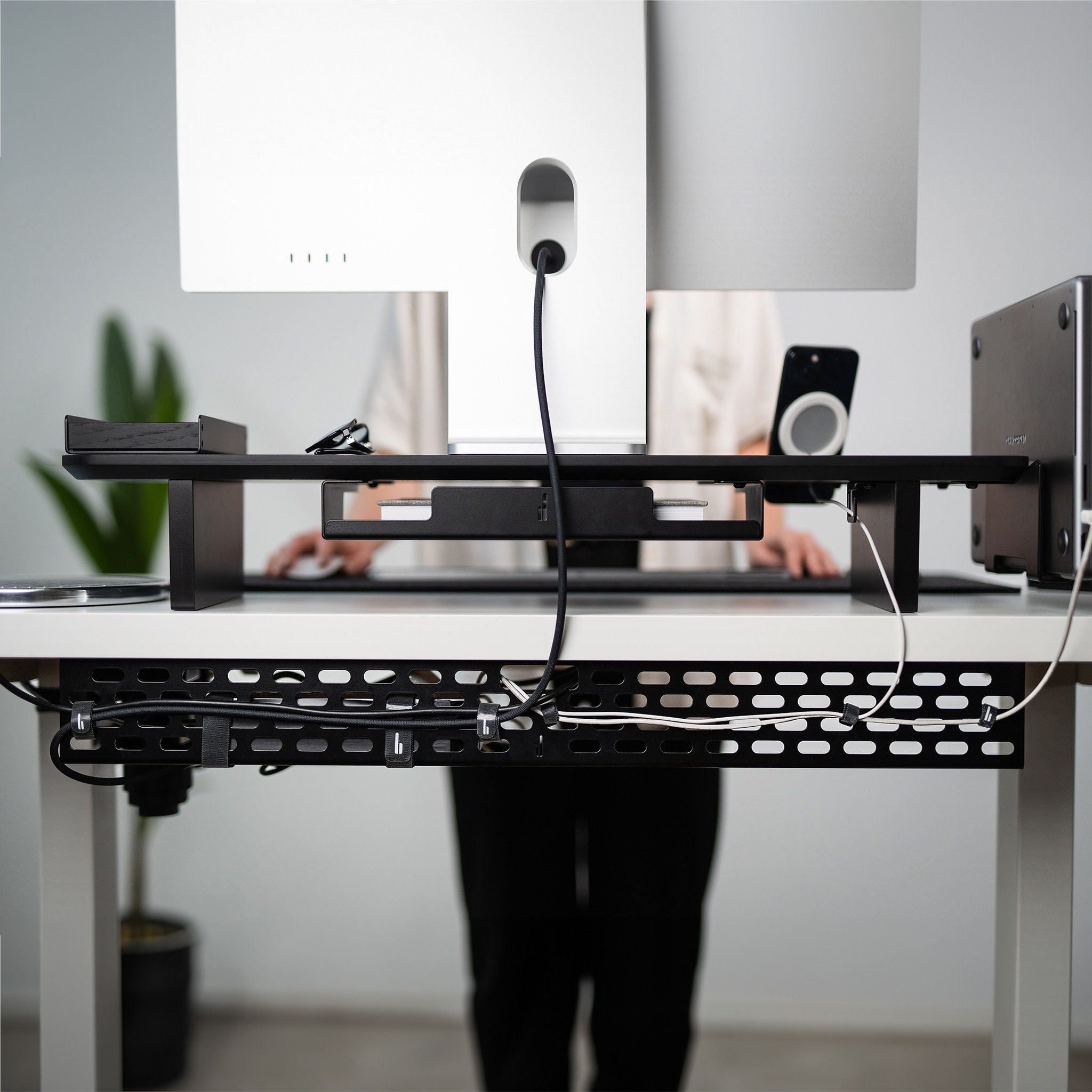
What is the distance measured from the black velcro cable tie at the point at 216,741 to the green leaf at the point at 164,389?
1179 millimetres

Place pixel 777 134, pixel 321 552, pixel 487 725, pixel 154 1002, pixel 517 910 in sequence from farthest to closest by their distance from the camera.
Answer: pixel 154 1002, pixel 517 910, pixel 321 552, pixel 777 134, pixel 487 725

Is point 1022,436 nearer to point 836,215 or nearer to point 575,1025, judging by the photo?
point 836,215

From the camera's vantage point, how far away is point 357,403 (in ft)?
5.42

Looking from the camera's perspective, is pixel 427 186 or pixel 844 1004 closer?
pixel 427 186

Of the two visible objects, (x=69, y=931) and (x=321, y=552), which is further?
(x=321, y=552)

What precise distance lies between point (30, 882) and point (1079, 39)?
6.37 ft

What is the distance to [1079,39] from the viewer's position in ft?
4.33

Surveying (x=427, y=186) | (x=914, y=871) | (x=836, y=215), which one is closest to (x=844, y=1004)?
(x=914, y=871)

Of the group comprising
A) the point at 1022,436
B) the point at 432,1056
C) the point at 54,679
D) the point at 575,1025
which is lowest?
the point at 432,1056

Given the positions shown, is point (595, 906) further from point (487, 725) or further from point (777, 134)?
point (777, 134)

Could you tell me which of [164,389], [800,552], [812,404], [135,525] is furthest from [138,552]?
[812,404]

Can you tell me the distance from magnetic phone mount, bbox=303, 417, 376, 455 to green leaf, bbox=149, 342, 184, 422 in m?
1.13

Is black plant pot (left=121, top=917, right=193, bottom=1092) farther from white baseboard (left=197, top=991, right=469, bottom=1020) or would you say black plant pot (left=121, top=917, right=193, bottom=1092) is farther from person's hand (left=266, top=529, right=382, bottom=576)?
person's hand (left=266, top=529, right=382, bottom=576)

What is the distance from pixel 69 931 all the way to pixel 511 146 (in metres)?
0.80
